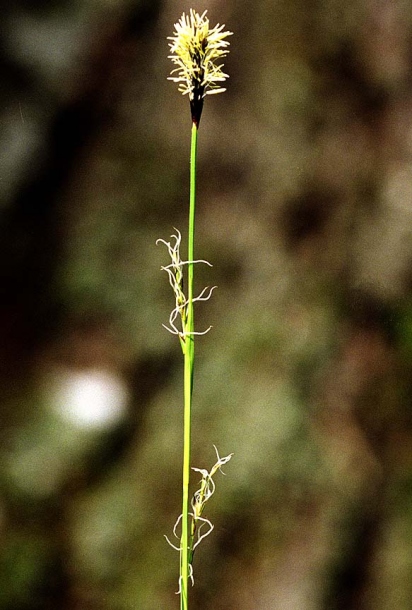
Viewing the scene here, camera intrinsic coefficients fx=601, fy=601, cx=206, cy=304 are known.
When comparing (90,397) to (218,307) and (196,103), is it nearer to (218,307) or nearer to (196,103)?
(218,307)

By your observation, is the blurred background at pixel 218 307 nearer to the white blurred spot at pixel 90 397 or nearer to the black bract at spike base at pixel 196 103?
the white blurred spot at pixel 90 397

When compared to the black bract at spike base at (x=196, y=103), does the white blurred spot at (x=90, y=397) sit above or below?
below

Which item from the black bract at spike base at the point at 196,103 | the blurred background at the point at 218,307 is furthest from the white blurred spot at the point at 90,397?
the black bract at spike base at the point at 196,103

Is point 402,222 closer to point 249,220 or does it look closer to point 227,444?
point 249,220

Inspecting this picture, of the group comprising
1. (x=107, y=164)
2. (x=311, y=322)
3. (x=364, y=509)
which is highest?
(x=107, y=164)

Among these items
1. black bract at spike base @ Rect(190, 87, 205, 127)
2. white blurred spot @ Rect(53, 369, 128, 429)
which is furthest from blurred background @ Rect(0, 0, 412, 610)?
black bract at spike base @ Rect(190, 87, 205, 127)

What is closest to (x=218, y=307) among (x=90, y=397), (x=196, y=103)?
(x=90, y=397)

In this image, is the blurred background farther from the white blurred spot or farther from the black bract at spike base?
the black bract at spike base

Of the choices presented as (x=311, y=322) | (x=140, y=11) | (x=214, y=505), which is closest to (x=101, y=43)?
(x=140, y=11)
